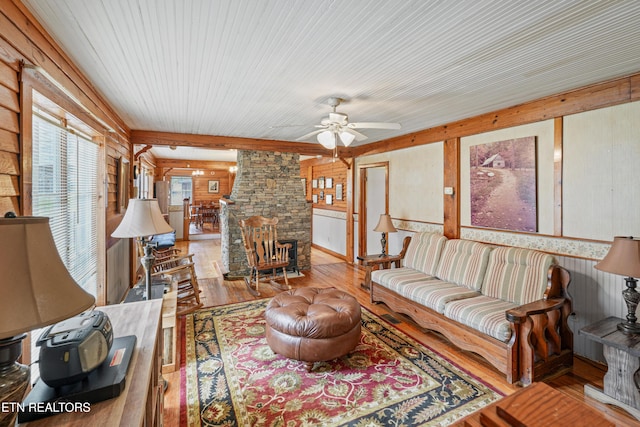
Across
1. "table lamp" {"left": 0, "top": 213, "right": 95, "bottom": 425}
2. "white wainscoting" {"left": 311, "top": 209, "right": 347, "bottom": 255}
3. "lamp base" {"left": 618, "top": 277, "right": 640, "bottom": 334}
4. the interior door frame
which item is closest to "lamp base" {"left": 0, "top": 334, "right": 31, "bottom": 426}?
"table lamp" {"left": 0, "top": 213, "right": 95, "bottom": 425}

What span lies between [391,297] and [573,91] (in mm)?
2779

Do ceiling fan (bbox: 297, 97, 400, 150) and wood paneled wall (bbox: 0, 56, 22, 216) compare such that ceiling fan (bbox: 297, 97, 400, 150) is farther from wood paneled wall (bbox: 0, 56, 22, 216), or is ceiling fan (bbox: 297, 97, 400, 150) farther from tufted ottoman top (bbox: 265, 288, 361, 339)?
wood paneled wall (bbox: 0, 56, 22, 216)

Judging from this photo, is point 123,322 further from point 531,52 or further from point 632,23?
point 632,23

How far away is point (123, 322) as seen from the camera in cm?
151

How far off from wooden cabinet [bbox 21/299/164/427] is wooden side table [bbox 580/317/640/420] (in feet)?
9.55

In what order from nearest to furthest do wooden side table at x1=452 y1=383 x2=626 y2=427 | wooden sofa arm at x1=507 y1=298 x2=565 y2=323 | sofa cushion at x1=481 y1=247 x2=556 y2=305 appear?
wooden side table at x1=452 y1=383 x2=626 y2=427 → wooden sofa arm at x1=507 y1=298 x2=565 y2=323 → sofa cushion at x1=481 y1=247 x2=556 y2=305

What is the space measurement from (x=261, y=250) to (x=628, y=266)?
407 centimetres

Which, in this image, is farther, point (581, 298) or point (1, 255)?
point (581, 298)

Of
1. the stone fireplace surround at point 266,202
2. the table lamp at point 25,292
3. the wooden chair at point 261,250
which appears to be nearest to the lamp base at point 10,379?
the table lamp at point 25,292

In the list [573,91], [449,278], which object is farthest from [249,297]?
[573,91]

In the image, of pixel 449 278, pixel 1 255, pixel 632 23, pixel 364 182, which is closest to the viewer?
pixel 1 255

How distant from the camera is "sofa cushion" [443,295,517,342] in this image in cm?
248

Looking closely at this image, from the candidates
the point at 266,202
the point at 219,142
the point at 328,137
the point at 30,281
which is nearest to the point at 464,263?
the point at 328,137

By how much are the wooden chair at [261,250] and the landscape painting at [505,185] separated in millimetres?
2815
